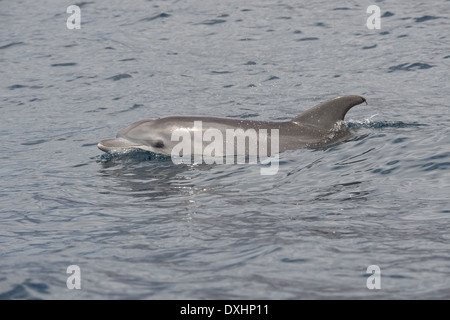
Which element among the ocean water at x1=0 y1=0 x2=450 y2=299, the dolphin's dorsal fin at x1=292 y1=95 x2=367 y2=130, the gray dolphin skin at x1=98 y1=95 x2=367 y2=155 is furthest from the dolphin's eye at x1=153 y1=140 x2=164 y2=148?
the dolphin's dorsal fin at x1=292 y1=95 x2=367 y2=130

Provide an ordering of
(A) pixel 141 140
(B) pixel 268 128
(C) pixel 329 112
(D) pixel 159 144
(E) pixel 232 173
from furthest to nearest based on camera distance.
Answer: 1. (A) pixel 141 140
2. (D) pixel 159 144
3. (B) pixel 268 128
4. (C) pixel 329 112
5. (E) pixel 232 173

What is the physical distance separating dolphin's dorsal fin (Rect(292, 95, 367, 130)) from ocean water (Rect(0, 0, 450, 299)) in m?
0.49

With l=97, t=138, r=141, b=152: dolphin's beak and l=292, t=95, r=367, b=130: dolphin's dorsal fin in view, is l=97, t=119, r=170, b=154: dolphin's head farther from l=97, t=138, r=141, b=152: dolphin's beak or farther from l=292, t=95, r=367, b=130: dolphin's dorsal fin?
l=292, t=95, r=367, b=130: dolphin's dorsal fin

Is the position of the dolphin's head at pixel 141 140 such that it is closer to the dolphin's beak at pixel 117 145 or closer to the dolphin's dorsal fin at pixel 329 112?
the dolphin's beak at pixel 117 145

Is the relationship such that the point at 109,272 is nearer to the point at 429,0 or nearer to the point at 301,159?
the point at 301,159

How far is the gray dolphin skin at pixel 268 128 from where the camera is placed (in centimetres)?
1240

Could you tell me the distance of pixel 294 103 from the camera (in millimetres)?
17297

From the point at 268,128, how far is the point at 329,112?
39.6 inches

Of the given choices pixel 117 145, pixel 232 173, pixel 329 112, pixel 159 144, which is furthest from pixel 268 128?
pixel 117 145

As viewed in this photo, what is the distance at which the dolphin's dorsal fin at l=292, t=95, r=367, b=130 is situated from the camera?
12258 millimetres

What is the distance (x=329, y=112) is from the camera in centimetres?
1243

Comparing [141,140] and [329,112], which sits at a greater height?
[329,112]

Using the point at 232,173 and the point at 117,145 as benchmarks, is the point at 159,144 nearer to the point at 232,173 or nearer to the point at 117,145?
the point at 117,145

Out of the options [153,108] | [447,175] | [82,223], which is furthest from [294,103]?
[82,223]
